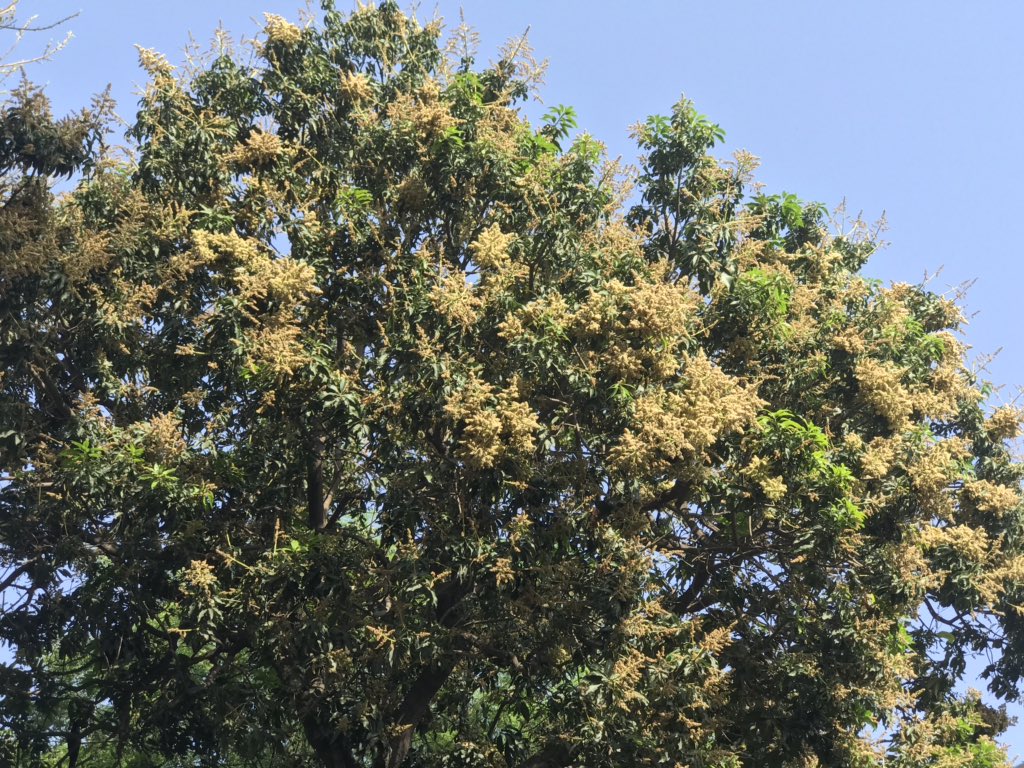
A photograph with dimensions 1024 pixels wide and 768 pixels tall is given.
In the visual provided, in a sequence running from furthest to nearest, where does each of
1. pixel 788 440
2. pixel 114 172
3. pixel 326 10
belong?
1. pixel 326 10
2. pixel 114 172
3. pixel 788 440

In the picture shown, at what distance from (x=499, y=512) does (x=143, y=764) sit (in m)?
6.46

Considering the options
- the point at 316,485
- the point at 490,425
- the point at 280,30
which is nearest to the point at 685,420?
the point at 490,425

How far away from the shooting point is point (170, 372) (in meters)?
11.0

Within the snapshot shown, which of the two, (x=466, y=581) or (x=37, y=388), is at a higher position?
(x=37, y=388)

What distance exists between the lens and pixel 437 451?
10367mm

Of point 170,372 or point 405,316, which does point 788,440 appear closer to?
point 405,316

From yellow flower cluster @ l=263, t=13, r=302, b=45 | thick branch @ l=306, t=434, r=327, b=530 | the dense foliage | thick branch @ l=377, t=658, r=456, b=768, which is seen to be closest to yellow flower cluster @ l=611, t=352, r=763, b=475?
the dense foliage

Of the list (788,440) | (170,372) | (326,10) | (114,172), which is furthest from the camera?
(326,10)

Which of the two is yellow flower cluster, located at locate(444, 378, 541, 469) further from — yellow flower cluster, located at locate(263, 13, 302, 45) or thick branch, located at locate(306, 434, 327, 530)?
yellow flower cluster, located at locate(263, 13, 302, 45)

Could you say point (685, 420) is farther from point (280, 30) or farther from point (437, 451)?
point (280, 30)

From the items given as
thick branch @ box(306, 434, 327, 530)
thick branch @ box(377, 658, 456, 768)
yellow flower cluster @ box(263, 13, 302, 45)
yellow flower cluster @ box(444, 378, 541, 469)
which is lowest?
thick branch @ box(377, 658, 456, 768)

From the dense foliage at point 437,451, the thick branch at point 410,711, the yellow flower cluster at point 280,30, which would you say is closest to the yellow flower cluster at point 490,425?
the dense foliage at point 437,451

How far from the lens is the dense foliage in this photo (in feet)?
32.7

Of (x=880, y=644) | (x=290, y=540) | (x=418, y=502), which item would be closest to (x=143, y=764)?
(x=290, y=540)
